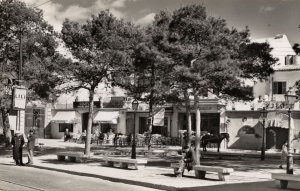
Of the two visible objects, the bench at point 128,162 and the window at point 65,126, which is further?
the window at point 65,126

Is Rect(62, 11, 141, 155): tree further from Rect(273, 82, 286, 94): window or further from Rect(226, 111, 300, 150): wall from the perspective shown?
Rect(273, 82, 286, 94): window

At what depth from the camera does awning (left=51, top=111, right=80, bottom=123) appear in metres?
55.4

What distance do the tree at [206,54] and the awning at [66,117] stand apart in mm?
31546

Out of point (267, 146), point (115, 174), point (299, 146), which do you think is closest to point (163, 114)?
point (267, 146)

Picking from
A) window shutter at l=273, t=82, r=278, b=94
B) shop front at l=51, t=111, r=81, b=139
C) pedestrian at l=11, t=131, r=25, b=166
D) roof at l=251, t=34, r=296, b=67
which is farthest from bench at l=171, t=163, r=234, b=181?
shop front at l=51, t=111, r=81, b=139

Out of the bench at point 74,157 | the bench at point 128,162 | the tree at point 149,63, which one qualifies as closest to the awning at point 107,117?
the tree at point 149,63

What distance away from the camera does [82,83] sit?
25.8 m

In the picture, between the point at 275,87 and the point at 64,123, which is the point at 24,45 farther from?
the point at 64,123

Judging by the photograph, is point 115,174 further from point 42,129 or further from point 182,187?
point 42,129

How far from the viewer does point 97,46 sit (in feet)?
81.9

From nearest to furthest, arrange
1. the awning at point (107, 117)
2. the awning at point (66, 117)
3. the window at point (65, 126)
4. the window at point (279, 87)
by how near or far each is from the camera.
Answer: the window at point (279, 87)
the awning at point (107, 117)
the awning at point (66, 117)
the window at point (65, 126)

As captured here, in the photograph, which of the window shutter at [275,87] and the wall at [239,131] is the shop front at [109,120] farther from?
the window shutter at [275,87]

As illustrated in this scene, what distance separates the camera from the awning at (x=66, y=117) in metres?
55.4

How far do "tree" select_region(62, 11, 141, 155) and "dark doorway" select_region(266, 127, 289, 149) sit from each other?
63.4ft
